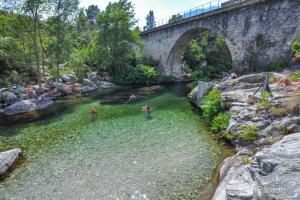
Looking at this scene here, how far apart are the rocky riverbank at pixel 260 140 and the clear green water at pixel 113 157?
3.86 ft

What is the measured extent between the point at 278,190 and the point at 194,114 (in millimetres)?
13209

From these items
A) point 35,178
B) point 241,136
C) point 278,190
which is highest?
point 278,190

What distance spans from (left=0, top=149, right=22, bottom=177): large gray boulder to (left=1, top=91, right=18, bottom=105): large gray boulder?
14.8 meters

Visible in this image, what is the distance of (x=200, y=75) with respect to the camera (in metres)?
38.2

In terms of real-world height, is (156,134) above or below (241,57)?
below

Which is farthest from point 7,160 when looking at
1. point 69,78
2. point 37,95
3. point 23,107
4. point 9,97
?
point 69,78

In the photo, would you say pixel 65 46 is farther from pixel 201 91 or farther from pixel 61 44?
pixel 201 91

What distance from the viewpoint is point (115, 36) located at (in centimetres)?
3509

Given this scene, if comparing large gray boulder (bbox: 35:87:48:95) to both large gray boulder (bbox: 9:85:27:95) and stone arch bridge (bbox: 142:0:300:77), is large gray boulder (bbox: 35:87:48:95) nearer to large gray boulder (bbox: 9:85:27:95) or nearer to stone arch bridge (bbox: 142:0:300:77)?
large gray boulder (bbox: 9:85:27:95)

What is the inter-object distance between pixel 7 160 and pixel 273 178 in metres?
10.2

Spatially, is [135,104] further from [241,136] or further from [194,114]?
[241,136]

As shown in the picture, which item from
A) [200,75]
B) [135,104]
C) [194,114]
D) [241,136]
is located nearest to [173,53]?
[200,75]

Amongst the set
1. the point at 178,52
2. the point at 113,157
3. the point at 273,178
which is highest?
the point at 178,52

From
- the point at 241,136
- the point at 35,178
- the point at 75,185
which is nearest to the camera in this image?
the point at 75,185
